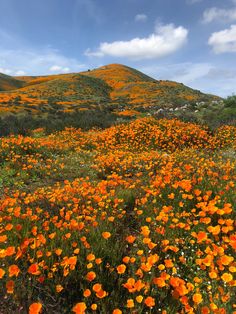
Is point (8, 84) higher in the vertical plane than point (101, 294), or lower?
lower

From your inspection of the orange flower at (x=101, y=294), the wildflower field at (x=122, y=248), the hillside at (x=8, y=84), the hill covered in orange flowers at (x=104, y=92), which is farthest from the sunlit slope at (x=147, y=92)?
the orange flower at (x=101, y=294)

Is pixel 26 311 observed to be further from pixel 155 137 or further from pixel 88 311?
pixel 155 137

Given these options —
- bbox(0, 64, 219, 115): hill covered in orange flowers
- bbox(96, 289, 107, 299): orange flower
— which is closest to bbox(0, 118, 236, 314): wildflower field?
bbox(96, 289, 107, 299): orange flower

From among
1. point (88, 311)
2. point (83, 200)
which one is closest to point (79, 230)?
point (88, 311)

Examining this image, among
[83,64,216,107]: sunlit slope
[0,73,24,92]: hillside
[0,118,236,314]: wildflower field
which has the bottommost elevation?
[0,73,24,92]: hillside

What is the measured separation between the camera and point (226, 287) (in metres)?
2.65

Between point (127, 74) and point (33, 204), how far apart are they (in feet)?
274

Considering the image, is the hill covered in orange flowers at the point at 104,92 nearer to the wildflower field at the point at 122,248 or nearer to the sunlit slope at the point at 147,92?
the sunlit slope at the point at 147,92

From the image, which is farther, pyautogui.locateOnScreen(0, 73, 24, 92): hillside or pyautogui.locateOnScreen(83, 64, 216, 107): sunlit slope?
pyautogui.locateOnScreen(0, 73, 24, 92): hillside

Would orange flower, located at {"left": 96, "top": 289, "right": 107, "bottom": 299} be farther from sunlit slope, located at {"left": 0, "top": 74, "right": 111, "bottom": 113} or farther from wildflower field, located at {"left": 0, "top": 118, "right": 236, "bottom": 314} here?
sunlit slope, located at {"left": 0, "top": 74, "right": 111, "bottom": 113}

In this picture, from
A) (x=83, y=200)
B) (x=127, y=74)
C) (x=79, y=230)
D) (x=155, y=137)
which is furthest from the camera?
(x=127, y=74)

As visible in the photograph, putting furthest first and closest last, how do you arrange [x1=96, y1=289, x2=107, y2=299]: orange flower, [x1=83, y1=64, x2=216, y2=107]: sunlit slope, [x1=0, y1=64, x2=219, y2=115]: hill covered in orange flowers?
1. [x1=83, y1=64, x2=216, y2=107]: sunlit slope
2. [x1=0, y1=64, x2=219, y2=115]: hill covered in orange flowers
3. [x1=96, y1=289, x2=107, y2=299]: orange flower

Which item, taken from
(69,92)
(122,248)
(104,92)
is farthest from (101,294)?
(104,92)

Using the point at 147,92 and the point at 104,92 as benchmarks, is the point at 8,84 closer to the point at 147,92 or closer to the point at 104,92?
the point at 104,92
